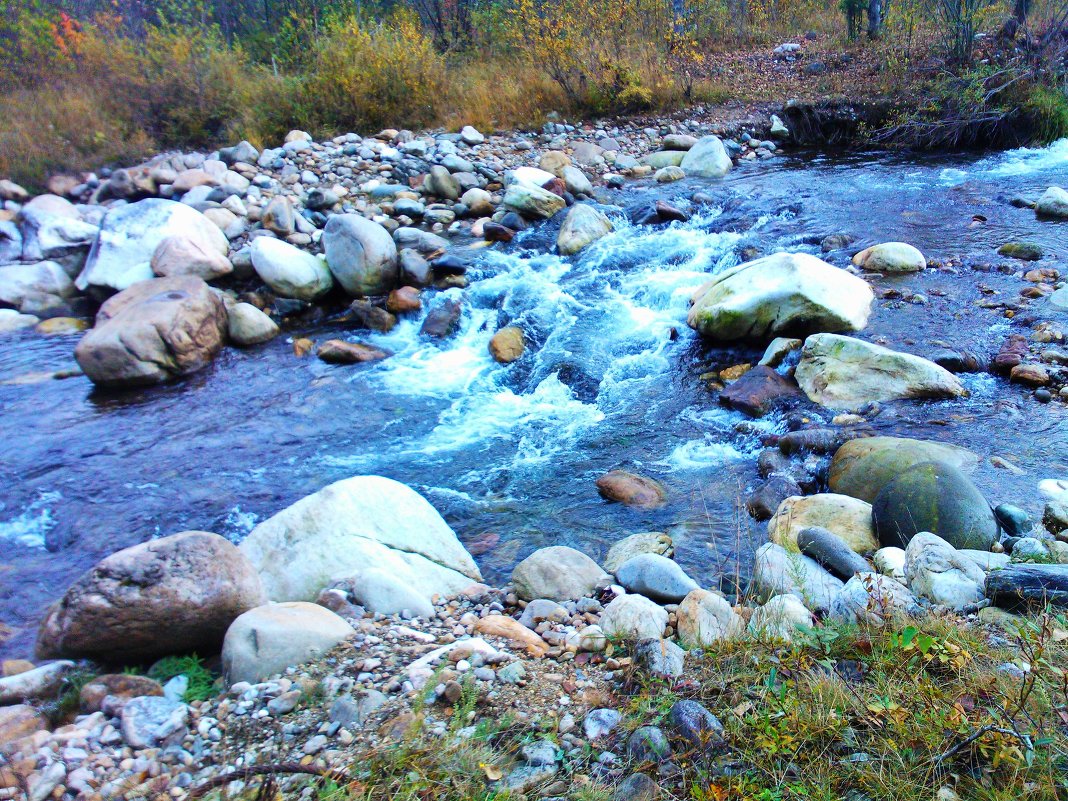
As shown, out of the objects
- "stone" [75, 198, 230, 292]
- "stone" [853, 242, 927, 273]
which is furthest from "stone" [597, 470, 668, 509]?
"stone" [75, 198, 230, 292]

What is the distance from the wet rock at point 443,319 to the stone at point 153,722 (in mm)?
4812

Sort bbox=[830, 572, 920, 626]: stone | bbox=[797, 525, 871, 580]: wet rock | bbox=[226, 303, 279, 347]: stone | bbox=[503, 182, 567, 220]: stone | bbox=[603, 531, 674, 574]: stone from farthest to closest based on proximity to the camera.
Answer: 1. bbox=[503, 182, 567, 220]: stone
2. bbox=[226, 303, 279, 347]: stone
3. bbox=[603, 531, 674, 574]: stone
4. bbox=[797, 525, 871, 580]: wet rock
5. bbox=[830, 572, 920, 626]: stone

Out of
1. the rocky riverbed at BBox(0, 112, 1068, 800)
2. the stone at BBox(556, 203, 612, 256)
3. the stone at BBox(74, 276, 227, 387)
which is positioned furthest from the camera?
the stone at BBox(556, 203, 612, 256)

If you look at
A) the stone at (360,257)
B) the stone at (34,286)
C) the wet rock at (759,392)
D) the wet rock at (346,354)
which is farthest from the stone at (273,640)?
the stone at (34,286)

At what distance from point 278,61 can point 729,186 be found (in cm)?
1035

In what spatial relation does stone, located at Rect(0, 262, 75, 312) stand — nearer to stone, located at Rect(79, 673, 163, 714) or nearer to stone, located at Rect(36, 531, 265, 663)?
stone, located at Rect(36, 531, 265, 663)

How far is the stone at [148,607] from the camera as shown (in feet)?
8.97

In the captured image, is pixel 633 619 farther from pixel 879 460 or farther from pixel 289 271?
pixel 289 271

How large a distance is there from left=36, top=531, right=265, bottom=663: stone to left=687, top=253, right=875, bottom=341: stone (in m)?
4.41

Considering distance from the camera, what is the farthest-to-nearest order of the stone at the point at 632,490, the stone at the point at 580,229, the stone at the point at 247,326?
1. the stone at the point at 580,229
2. the stone at the point at 247,326
3. the stone at the point at 632,490

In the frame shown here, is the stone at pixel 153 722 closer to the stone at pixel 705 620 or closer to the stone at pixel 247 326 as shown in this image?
the stone at pixel 705 620

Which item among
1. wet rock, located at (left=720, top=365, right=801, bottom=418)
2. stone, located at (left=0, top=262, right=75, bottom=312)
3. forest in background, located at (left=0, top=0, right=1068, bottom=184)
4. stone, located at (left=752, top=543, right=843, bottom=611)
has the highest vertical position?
forest in background, located at (left=0, top=0, right=1068, bottom=184)

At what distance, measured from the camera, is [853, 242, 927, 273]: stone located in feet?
22.0

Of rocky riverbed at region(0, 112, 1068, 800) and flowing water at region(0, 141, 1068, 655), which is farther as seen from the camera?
flowing water at region(0, 141, 1068, 655)
